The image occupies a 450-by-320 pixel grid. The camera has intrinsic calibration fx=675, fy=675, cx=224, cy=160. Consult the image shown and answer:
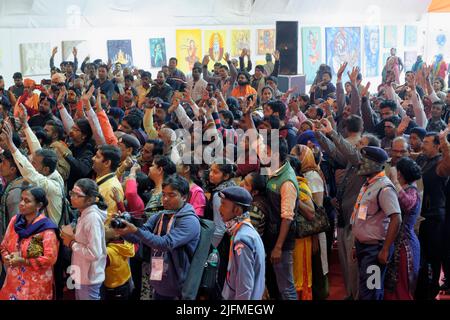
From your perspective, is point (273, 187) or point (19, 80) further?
point (19, 80)

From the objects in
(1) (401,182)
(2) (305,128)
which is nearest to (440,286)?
(1) (401,182)

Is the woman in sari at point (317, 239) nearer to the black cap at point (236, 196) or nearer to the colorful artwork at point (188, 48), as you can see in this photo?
the black cap at point (236, 196)

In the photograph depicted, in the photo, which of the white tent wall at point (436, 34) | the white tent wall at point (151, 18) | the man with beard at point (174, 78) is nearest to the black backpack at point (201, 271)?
the man with beard at point (174, 78)

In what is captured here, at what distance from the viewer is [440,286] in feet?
20.3

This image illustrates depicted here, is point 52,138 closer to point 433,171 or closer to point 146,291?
point 146,291

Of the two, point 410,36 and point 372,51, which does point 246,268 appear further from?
point 410,36

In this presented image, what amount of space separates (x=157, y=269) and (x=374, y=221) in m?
1.74

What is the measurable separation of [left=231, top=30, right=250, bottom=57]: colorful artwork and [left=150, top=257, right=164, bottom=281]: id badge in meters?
14.6

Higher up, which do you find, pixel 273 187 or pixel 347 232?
pixel 273 187

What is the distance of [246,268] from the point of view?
158 inches

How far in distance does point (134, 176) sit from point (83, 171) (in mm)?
953

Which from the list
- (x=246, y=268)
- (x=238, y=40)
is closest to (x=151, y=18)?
(x=238, y=40)

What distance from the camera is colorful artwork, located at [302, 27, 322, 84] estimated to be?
19812 mm

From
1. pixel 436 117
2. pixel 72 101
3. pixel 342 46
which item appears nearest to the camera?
pixel 436 117
